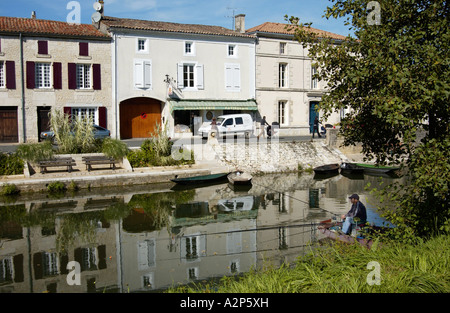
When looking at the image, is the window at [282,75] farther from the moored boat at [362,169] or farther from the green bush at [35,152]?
the green bush at [35,152]

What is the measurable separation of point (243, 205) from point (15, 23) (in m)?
17.9

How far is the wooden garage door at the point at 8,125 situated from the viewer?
24.6m

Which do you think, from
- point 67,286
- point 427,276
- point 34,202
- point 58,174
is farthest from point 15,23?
point 427,276

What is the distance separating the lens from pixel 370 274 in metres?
6.22

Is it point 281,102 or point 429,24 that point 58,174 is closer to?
point 429,24

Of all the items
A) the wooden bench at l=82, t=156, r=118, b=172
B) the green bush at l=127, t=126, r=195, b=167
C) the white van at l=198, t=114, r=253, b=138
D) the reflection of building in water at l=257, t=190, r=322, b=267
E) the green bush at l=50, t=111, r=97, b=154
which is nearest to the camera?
the reflection of building in water at l=257, t=190, r=322, b=267

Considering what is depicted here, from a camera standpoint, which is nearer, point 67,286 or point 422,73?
point 422,73

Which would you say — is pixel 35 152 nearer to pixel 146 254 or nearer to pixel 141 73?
pixel 141 73

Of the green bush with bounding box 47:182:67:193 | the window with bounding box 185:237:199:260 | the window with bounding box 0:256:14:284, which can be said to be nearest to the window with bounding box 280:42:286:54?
the green bush with bounding box 47:182:67:193

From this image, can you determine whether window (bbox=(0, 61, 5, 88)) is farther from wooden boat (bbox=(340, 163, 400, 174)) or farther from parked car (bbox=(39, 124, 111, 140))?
wooden boat (bbox=(340, 163, 400, 174))

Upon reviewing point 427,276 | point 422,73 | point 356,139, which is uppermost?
point 422,73

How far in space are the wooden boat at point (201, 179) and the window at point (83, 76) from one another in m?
10.2

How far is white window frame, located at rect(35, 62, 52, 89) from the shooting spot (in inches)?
997

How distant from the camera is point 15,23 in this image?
2520 cm
